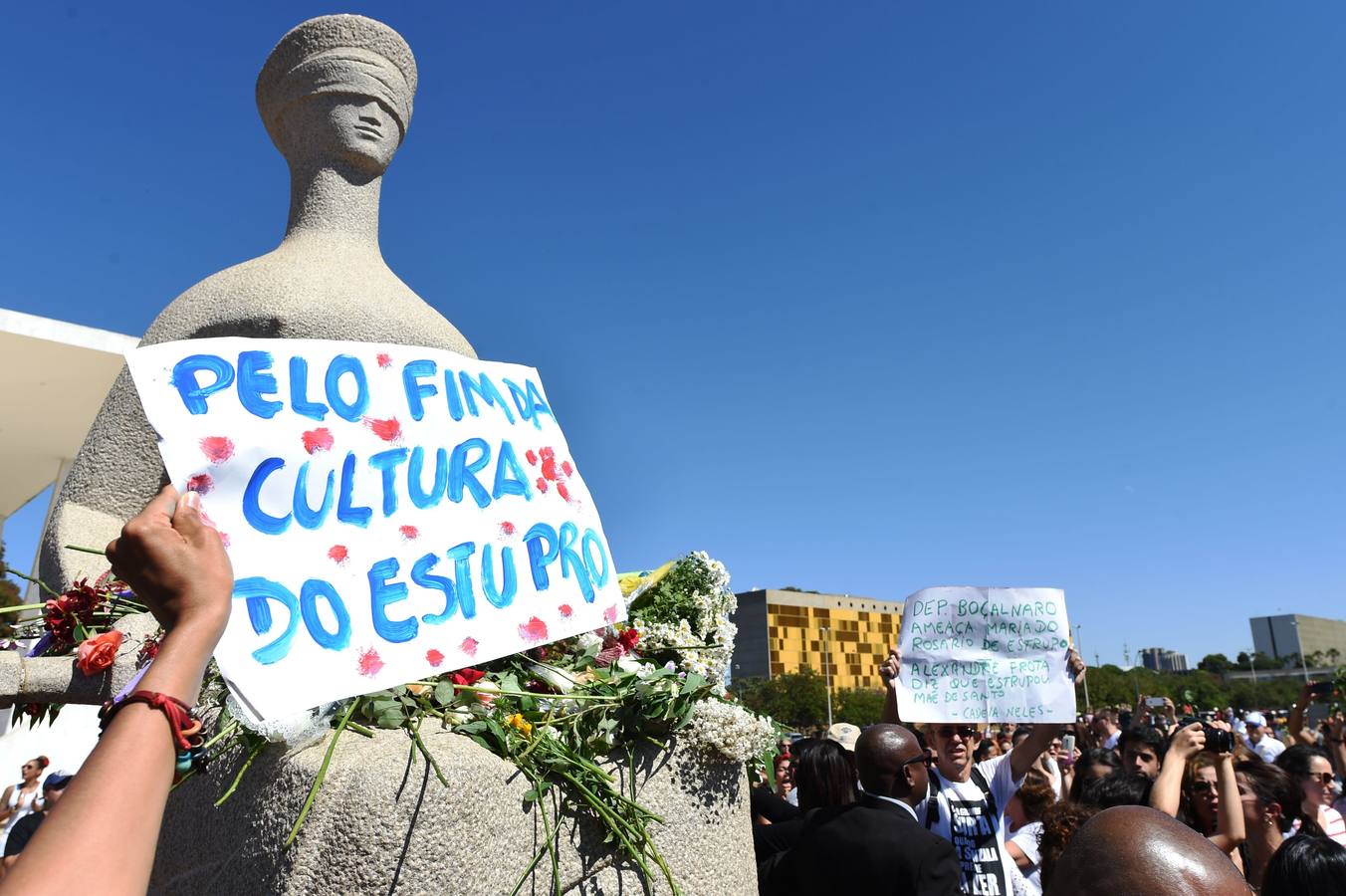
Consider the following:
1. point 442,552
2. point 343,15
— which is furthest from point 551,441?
point 343,15

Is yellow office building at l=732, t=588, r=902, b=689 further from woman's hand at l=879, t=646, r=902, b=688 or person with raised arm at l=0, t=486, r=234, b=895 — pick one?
person with raised arm at l=0, t=486, r=234, b=895

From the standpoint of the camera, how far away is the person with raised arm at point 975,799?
3867mm

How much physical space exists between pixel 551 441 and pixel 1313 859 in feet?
7.96

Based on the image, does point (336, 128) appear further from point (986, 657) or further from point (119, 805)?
point (986, 657)

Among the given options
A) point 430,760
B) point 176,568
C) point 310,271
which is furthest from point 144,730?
point 310,271

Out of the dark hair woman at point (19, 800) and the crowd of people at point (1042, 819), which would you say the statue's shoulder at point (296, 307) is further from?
the dark hair woman at point (19, 800)

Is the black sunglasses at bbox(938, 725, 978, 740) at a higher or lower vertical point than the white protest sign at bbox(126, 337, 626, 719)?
lower

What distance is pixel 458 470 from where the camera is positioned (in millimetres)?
2721

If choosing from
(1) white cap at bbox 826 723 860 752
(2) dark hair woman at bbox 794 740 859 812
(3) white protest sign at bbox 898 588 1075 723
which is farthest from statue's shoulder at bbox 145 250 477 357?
(1) white cap at bbox 826 723 860 752

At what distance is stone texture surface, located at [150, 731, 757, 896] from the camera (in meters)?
2.05

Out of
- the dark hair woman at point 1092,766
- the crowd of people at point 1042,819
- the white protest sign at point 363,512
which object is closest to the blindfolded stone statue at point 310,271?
the white protest sign at point 363,512

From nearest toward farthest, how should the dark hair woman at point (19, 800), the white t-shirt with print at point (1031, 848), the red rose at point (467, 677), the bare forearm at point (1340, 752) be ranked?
the red rose at point (467, 677) → the white t-shirt with print at point (1031, 848) → the bare forearm at point (1340, 752) → the dark hair woman at point (19, 800)

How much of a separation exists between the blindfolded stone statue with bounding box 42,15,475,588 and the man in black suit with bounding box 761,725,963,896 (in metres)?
2.65

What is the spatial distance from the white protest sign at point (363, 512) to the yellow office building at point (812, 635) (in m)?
74.0
